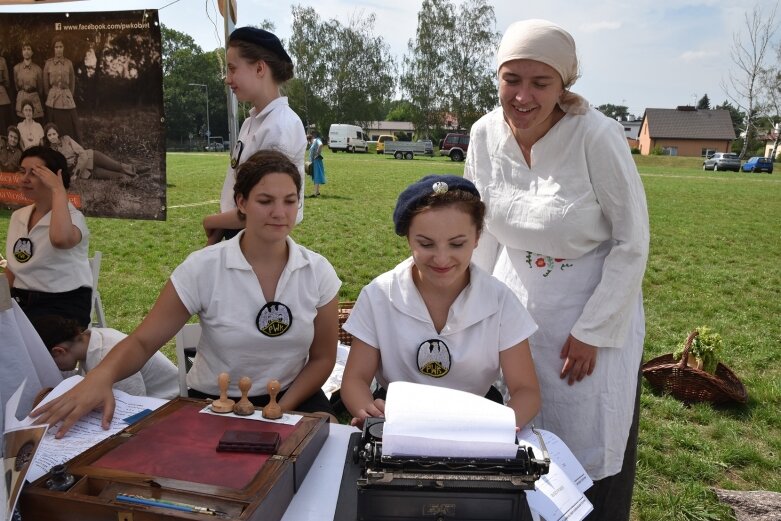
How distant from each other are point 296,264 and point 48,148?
2.47 metres

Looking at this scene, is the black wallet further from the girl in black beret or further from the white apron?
the girl in black beret

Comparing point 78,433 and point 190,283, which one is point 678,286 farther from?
point 78,433

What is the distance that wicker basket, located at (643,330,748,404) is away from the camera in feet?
12.8

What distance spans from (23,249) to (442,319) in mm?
2721

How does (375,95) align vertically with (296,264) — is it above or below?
above

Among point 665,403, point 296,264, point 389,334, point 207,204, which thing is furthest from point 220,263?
point 207,204

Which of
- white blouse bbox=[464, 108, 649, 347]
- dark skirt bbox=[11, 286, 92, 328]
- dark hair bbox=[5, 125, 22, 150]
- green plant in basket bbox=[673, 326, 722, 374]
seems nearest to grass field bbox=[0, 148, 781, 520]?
green plant in basket bbox=[673, 326, 722, 374]

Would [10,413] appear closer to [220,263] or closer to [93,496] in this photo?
[93,496]

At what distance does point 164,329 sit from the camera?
1847mm

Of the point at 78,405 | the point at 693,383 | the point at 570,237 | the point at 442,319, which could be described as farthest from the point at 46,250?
the point at 693,383

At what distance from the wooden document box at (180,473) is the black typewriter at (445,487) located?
0.61 ft

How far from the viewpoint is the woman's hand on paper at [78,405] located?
4.28 ft

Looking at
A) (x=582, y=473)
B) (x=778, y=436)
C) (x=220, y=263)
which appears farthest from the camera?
(x=778, y=436)

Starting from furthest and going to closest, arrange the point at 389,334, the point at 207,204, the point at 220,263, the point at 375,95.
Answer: the point at 375,95, the point at 207,204, the point at 220,263, the point at 389,334
